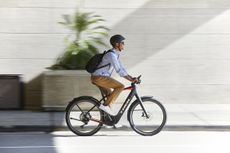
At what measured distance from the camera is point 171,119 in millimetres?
12172

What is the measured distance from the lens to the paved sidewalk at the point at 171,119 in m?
11.2

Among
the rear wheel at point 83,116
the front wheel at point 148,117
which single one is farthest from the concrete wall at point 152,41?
the front wheel at point 148,117

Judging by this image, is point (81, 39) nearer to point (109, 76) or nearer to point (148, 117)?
point (109, 76)

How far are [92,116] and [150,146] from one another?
1.44m

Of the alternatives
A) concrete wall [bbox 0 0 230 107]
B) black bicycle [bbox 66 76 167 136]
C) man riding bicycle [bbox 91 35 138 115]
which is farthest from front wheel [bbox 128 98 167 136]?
concrete wall [bbox 0 0 230 107]

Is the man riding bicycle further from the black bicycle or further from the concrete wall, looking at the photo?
the concrete wall

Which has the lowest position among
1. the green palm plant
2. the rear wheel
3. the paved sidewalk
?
the paved sidewalk

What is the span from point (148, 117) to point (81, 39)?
4.29m

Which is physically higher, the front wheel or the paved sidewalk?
the front wheel

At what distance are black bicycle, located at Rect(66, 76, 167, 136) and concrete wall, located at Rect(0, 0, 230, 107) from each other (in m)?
3.84

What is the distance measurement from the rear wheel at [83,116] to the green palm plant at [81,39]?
2865 mm

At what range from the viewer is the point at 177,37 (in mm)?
14609

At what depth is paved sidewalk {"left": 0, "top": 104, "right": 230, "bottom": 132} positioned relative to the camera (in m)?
11.2

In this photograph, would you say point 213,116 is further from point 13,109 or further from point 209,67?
point 13,109
